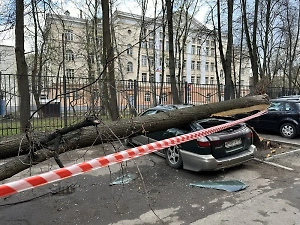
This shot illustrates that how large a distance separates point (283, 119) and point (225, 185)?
574cm

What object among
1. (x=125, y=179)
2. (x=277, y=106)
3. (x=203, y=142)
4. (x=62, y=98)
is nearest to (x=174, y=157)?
(x=203, y=142)

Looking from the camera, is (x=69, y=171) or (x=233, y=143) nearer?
(x=69, y=171)

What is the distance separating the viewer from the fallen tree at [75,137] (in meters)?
3.27

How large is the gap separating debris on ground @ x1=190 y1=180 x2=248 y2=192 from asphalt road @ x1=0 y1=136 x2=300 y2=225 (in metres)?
0.12

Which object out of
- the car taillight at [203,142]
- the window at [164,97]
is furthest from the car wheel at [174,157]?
the window at [164,97]

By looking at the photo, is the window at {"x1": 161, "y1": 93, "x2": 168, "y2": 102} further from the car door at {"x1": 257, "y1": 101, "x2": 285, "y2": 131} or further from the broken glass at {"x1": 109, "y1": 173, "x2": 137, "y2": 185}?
the broken glass at {"x1": 109, "y1": 173, "x2": 137, "y2": 185}

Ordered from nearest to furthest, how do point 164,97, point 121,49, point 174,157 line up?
point 174,157, point 164,97, point 121,49

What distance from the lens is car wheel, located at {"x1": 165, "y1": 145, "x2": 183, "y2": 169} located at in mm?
5476

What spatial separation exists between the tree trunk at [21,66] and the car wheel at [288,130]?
897 centimetres

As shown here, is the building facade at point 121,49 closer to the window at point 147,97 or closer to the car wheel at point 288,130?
the window at point 147,97

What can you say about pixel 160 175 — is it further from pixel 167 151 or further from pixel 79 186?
pixel 79 186

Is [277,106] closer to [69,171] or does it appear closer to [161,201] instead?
[161,201]

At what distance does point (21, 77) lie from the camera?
807 cm

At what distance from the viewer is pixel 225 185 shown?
464 cm
